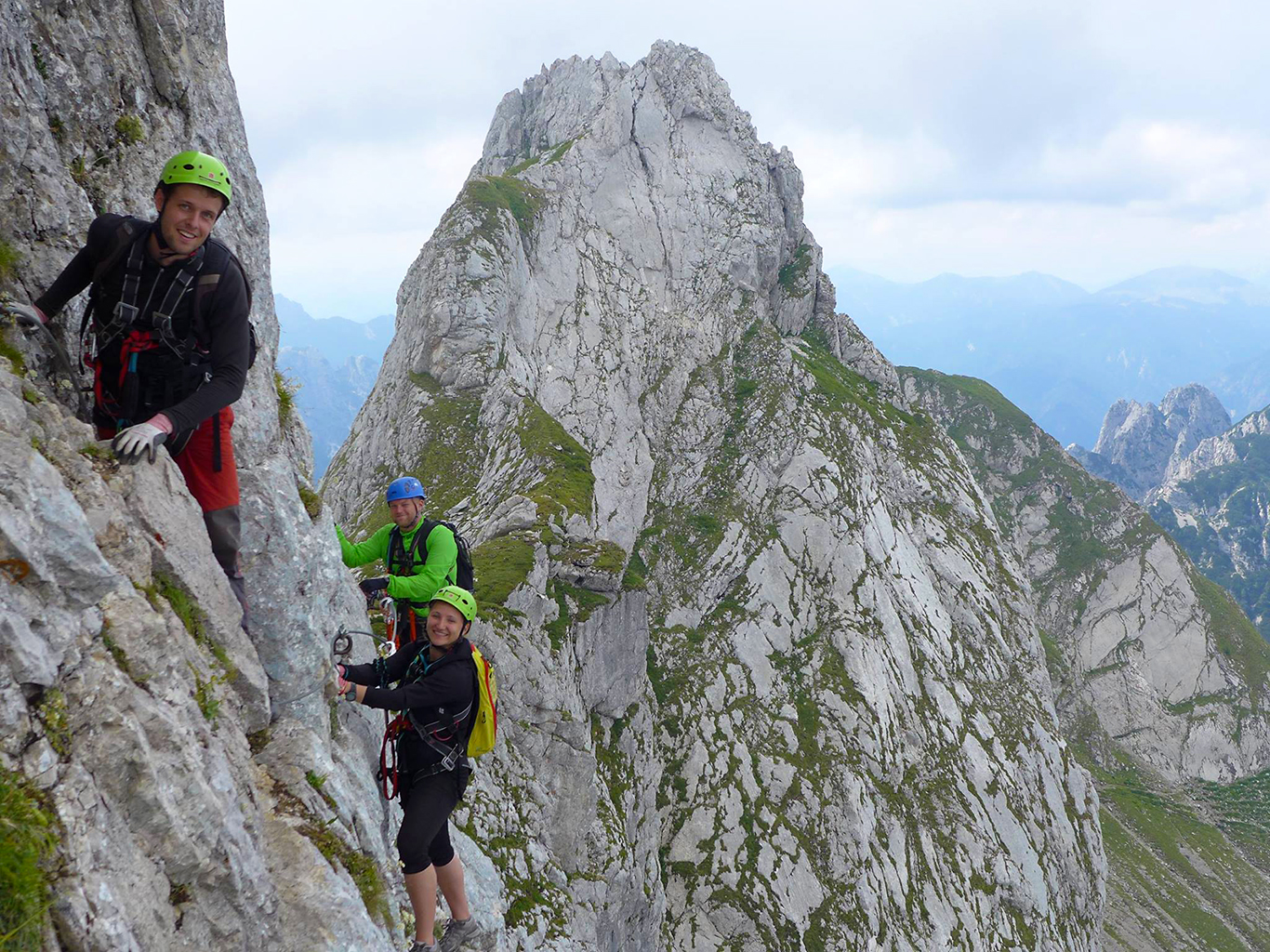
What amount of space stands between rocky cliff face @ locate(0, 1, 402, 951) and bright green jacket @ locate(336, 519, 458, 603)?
39.7 inches

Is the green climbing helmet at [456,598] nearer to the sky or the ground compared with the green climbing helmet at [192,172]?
→ nearer to the ground

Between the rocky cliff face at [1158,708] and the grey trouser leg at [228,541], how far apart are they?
156688 millimetres

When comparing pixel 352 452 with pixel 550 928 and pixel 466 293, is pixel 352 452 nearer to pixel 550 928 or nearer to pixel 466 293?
pixel 466 293

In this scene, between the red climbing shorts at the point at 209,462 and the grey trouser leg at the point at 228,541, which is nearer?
the red climbing shorts at the point at 209,462

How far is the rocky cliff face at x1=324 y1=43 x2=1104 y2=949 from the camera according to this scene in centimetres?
4403

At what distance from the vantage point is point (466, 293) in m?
63.5

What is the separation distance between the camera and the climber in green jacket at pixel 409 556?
1156 cm

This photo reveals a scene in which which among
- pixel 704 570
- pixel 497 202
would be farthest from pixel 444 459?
pixel 497 202

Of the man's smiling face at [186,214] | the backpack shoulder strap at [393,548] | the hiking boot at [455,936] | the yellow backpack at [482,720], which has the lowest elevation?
the hiking boot at [455,936]

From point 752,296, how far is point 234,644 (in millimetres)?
89417

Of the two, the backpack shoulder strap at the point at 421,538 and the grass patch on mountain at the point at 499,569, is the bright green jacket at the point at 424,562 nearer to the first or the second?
the backpack shoulder strap at the point at 421,538

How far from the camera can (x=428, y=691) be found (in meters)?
9.39

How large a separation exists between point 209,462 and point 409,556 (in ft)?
12.6

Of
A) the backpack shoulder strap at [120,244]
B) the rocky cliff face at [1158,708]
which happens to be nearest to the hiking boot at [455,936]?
the backpack shoulder strap at [120,244]
